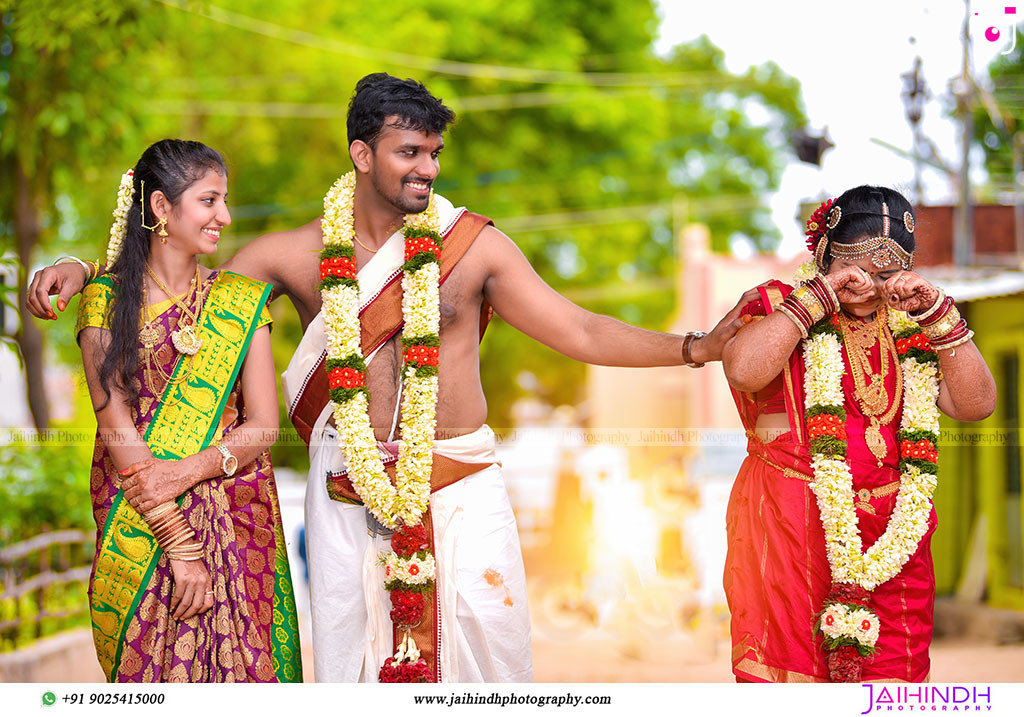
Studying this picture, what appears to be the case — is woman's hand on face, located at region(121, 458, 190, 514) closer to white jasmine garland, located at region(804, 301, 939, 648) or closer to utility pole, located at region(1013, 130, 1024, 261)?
white jasmine garland, located at region(804, 301, 939, 648)

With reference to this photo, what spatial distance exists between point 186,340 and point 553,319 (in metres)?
1.10

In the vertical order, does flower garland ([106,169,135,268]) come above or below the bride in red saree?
above

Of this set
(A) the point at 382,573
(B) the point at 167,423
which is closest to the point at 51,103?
(B) the point at 167,423

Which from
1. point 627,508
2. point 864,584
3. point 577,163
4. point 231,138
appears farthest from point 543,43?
point 864,584

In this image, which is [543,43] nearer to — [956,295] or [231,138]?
[231,138]

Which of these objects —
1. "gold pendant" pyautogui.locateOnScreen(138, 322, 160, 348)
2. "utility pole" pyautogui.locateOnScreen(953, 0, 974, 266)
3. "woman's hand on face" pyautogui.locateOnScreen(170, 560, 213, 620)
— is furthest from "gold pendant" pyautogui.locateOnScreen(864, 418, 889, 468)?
"utility pole" pyautogui.locateOnScreen(953, 0, 974, 266)

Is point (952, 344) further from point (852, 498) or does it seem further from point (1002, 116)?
point (1002, 116)

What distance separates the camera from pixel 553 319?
334 centimetres

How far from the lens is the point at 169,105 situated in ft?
37.5

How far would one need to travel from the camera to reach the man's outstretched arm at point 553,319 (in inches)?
128

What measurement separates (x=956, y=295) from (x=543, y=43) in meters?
8.79

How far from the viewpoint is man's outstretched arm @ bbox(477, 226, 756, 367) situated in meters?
3.26

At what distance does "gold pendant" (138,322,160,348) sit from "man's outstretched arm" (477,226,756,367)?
101 centimetres
